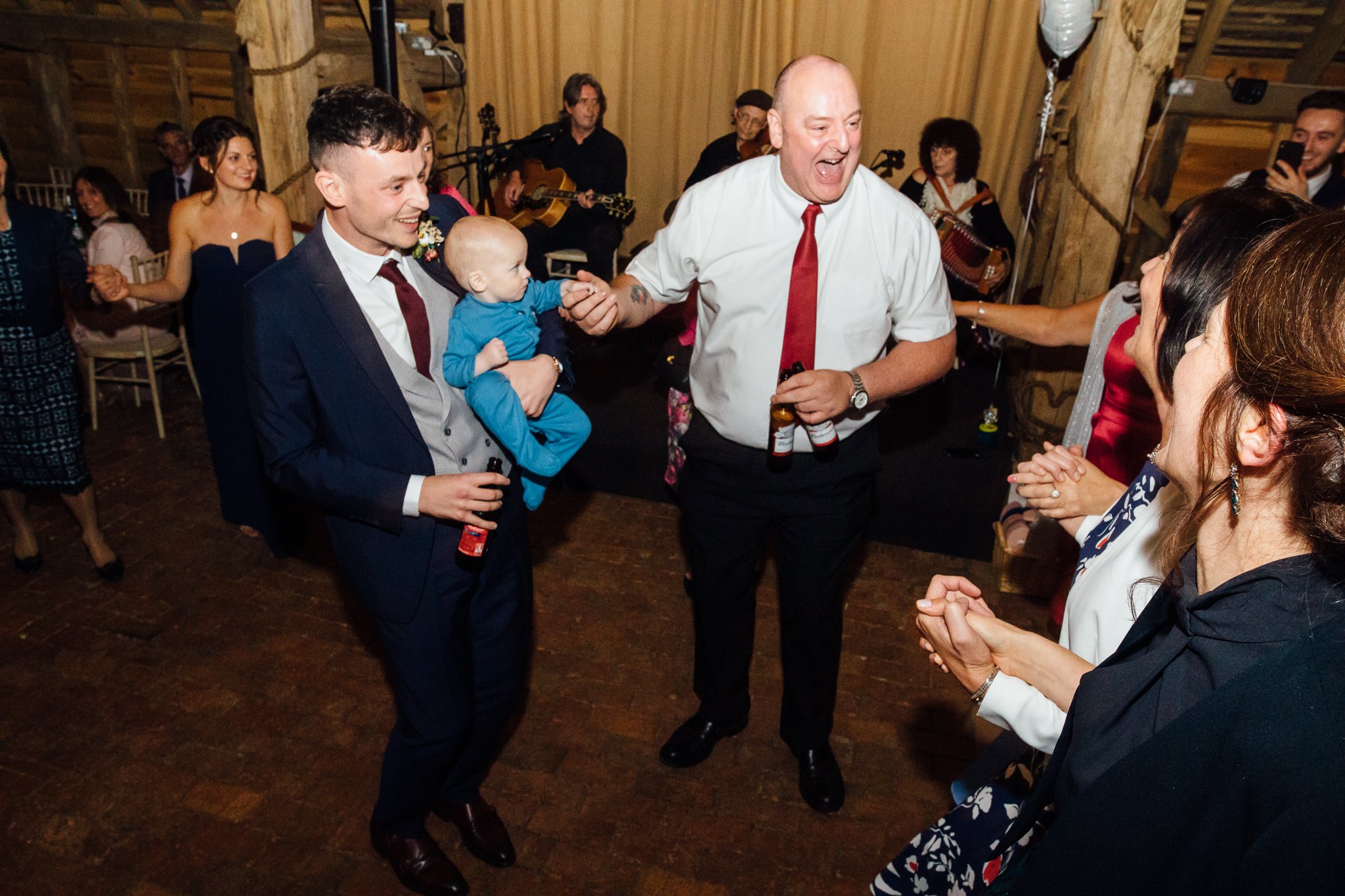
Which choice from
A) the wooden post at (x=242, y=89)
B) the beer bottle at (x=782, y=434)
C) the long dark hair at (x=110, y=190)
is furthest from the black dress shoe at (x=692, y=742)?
the wooden post at (x=242, y=89)

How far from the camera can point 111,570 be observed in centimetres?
383

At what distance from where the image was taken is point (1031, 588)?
3828 mm

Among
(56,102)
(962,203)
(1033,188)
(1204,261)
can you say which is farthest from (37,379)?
(56,102)

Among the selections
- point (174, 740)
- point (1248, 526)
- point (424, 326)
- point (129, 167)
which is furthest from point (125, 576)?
point (129, 167)

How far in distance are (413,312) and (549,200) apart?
4.74m

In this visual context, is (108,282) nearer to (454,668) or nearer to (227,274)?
(227,274)

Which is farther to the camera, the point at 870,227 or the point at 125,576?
the point at 125,576

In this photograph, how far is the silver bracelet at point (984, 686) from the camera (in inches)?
64.1

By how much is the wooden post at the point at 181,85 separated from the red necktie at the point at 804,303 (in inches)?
338

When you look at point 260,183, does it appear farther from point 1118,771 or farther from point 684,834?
point 1118,771

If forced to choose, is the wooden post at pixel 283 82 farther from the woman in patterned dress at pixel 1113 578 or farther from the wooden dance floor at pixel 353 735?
the woman in patterned dress at pixel 1113 578

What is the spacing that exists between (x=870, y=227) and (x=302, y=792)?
2.49 meters

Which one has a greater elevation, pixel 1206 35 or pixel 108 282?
pixel 1206 35

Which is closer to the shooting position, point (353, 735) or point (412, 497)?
point (412, 497)
